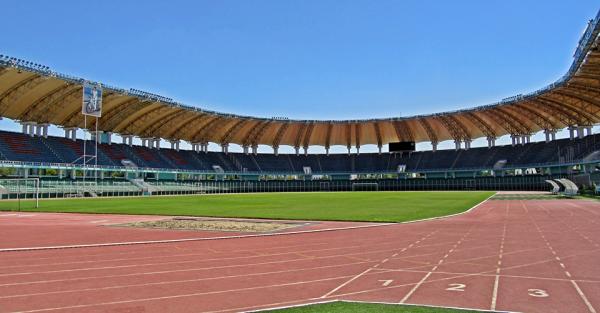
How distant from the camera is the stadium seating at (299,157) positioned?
77.0 meters

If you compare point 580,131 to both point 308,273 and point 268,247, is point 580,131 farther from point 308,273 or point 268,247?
point 308,273

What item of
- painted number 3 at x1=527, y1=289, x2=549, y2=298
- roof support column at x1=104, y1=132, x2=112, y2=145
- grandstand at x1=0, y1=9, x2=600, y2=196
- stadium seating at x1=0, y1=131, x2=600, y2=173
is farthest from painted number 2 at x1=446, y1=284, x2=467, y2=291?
roof support column at x1=104, y1=132, x2=112, y2=145

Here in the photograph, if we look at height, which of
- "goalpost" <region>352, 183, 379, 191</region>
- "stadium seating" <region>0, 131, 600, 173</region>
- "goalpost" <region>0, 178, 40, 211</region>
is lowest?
"goalpost" <region>352, 183, 379, 191</region>

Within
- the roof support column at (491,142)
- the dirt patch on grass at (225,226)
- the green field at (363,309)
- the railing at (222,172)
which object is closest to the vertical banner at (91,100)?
the railing at (222,172)

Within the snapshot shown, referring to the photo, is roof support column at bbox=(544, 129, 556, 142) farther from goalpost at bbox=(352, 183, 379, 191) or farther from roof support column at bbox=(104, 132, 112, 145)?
roof support column at bbox=(104, 132, 112, 145)

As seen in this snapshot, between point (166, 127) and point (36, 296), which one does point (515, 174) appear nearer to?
point (166, 127)

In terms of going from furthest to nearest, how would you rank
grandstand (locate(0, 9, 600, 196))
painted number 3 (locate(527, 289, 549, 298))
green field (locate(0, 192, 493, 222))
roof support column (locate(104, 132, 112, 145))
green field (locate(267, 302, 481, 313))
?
roof support column (locate(104, 132, 112, 145)) → grandstand (locate(0, 9, 600, 196)) → green field (locate(0, 192, 493, 222)) → painted number 3 (locate(527, 289, 549, 298)) → green field (locate(267, 302, 481, 313))

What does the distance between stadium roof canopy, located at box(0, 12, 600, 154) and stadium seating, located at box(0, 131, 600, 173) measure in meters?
3.58

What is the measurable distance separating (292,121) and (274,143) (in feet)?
60.4

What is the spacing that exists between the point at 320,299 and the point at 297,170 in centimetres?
11368

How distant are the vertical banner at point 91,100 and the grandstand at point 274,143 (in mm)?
5196

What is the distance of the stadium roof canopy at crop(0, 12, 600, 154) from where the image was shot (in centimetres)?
6144

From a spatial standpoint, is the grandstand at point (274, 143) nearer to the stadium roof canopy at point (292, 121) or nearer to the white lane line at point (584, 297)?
the stadium roof canopy at point (292, 121)

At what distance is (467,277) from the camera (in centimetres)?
1146
